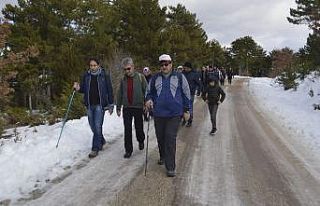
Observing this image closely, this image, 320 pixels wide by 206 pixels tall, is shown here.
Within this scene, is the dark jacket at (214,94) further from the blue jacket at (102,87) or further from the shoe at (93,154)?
the shoe at (93,154)

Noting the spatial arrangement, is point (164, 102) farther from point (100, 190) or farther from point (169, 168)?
point (100, 190)

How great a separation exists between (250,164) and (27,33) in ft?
92.3

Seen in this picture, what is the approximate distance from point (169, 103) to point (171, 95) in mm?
140

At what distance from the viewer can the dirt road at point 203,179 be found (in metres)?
6.29

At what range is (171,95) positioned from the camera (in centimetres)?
752

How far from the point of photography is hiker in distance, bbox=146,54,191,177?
24.6 feet

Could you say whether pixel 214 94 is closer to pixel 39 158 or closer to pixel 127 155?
pixel 127 155

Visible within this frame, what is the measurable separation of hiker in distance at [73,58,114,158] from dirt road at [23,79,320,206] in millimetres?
539

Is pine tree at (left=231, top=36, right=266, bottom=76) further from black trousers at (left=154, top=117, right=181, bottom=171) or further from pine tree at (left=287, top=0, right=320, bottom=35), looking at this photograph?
black trousers at (left=154, top=117, right=181, bottom=171)

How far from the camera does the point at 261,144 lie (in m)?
10.7

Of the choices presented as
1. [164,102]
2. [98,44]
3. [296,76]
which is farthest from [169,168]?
[98,44]

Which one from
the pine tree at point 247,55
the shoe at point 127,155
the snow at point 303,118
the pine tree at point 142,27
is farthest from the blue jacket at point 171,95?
the pine tree at point 247,55

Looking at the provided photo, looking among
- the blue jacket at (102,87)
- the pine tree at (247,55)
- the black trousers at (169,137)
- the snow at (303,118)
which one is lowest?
the snow at (303,118)

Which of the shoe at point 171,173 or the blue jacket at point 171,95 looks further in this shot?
the blue jacket at point 171,95
